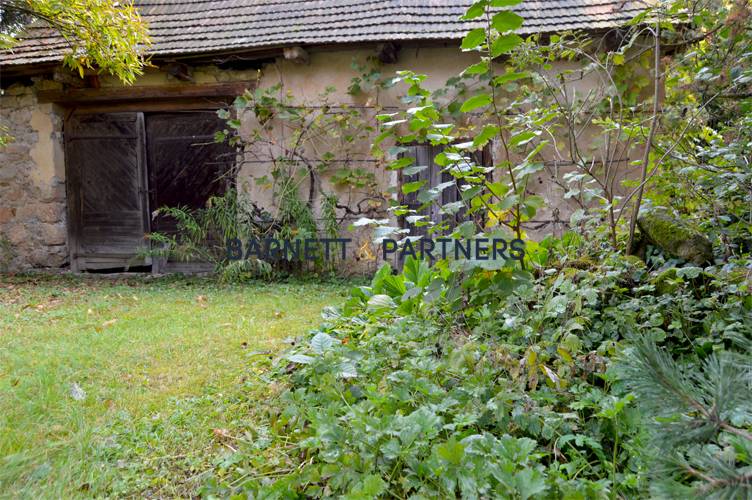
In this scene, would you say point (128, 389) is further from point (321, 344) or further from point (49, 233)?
point (49, 233)

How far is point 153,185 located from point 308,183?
2.41m

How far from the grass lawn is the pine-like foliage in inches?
52.0

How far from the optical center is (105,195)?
22.5 ft

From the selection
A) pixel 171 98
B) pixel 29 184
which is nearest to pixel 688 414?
pixel 171 98

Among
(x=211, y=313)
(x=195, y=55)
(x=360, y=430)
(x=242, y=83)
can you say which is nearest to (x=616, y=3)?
(x=242, y=83)

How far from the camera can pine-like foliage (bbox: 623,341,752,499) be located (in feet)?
2.20

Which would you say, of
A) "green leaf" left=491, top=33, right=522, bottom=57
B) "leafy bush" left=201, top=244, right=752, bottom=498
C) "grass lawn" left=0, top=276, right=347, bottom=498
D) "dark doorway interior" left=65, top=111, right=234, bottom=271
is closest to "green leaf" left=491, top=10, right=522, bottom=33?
"green leaf" left=491, top=33, right=522, bottom=57

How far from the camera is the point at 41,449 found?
5.50 feet

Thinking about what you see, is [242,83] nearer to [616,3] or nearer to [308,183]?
[308,183]

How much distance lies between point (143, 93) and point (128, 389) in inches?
207

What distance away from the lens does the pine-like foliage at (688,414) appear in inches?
26.4

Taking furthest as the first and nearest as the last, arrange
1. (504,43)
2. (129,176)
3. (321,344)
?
1. (129,176)
2. (321,344)
3. (504,43)

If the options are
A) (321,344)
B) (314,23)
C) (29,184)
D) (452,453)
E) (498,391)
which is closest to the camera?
(452,453)

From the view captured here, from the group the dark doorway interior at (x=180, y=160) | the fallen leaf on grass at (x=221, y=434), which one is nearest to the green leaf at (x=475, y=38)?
the fallen leaf on grass at (x=221, y=434)
